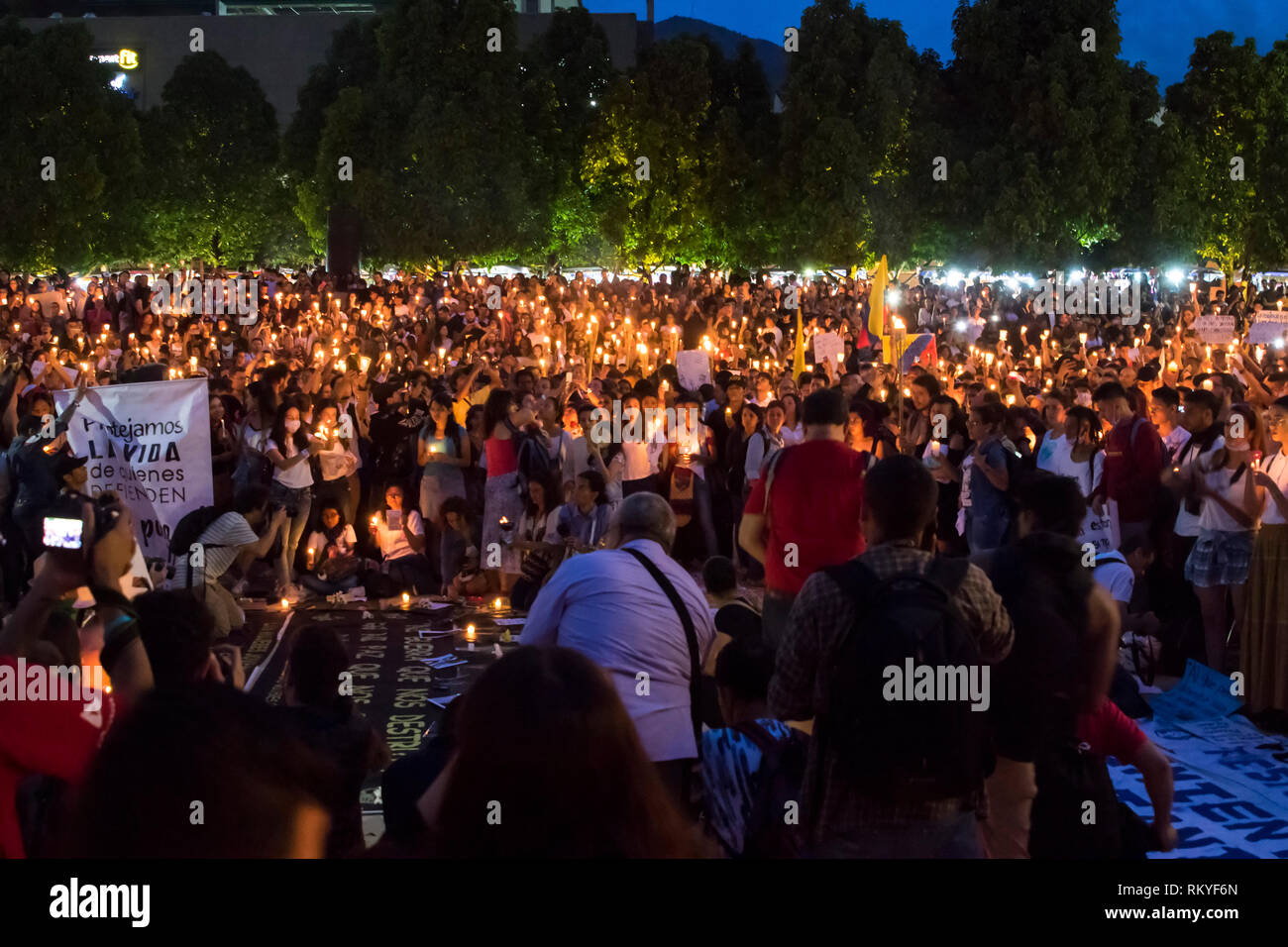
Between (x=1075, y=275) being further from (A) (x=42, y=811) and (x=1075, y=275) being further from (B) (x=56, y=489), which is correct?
(A) (x=42, y=811)

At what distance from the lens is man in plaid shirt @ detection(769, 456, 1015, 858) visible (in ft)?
12.5

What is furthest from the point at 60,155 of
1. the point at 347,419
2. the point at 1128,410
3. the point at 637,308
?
the point at 1128,410

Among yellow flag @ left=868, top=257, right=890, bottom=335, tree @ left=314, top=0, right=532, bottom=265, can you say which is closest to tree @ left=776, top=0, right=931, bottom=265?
tree @ left=314, top=0, right=532, bottom=265

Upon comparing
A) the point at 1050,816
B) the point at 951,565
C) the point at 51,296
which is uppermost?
the point at 51,296

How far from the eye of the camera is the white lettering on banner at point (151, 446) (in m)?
8.20

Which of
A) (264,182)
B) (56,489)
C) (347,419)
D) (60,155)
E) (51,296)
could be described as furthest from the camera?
(264,182)

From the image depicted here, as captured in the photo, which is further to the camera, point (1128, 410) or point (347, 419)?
point (347, 419)

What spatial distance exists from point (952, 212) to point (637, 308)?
41.8 ft

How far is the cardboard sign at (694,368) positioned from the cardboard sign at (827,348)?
1.25 metres

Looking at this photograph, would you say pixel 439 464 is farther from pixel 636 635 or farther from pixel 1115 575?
pixel 636 635

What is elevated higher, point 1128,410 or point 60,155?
point 60,155

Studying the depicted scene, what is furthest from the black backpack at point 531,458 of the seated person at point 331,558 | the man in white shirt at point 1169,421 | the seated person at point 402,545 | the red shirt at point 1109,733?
the red shirt at point 1109,733

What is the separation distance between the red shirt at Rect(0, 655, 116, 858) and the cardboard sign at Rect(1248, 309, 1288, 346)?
37.4 feet

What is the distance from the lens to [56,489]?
31.9 feet
